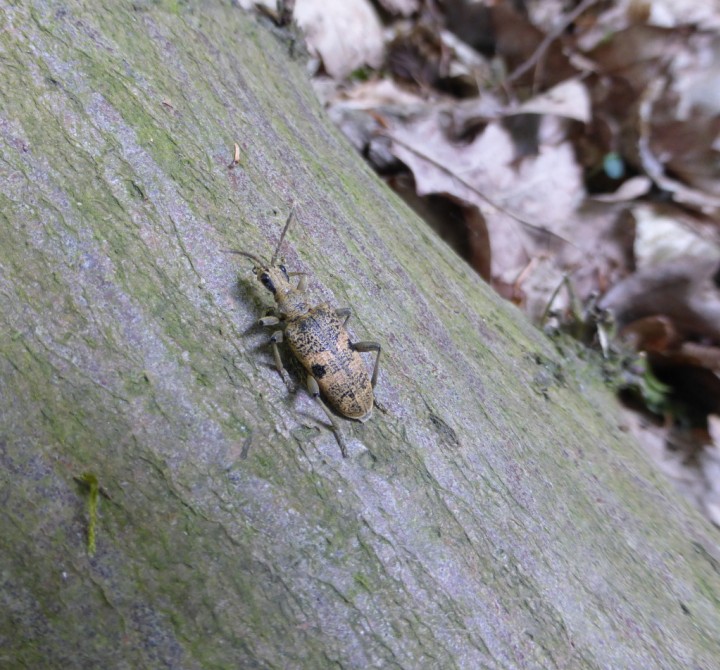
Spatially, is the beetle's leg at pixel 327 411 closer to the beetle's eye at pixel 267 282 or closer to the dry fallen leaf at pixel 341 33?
the beetle's eye at pixel 267 282

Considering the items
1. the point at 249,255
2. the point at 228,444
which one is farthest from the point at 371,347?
the point at 228,444

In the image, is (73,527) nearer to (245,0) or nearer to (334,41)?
(245,0)

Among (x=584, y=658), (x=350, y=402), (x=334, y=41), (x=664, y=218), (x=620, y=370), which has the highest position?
(x=664, y=218)

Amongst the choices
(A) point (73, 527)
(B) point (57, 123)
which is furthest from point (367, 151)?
(A) point (73, 527)

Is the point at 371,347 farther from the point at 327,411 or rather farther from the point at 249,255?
the point at 249,255

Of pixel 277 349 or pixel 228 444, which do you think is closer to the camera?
pixel 228 444

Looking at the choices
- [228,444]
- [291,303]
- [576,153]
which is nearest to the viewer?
[228,444]

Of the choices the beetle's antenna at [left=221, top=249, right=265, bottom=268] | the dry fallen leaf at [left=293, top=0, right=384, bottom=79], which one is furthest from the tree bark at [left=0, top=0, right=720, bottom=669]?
the dry fallen leaf at [left=293, top=0, right=384, bottom=79]

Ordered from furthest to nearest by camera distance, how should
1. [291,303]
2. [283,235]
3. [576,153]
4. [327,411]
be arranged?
[576,153], [291,303], [283,235], [327,411]
